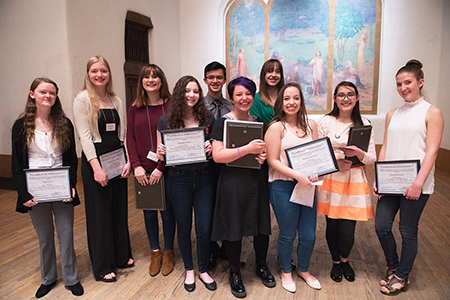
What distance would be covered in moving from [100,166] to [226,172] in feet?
3.35

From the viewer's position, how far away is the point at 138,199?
2.56 m

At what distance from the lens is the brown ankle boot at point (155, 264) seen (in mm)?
2738

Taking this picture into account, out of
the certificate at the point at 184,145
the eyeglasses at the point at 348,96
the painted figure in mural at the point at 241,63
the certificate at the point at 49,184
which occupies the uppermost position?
the painted figure in mural at the point at 241,63

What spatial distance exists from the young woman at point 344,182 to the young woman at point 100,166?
5.61 feet

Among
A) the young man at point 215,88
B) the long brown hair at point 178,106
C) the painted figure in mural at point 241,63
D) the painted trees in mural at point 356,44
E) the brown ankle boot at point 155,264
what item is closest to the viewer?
the long brown hair at point 178,106

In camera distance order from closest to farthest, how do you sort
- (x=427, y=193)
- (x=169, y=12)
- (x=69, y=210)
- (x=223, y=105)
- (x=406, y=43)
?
(x=427, y=193)
(x=69, y=210)
(x=223, y=105)
(x=406, y=43)
(x=169, y=12)

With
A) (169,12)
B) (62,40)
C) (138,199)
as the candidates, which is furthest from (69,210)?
(169,12)

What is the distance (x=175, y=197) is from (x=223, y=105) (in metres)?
1.06

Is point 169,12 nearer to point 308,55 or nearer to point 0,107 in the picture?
point 308,55

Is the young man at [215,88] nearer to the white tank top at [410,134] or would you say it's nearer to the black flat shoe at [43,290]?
the white tank top at [410,134]

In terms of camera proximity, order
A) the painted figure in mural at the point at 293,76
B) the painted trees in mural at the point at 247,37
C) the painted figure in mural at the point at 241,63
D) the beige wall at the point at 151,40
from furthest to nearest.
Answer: the painted figure in mural at the point at 241,63 → the painted trees in mural at the point at 247,37 → the painted figure in mural at the point at 293,76 → the beige wall at the point at 151,40

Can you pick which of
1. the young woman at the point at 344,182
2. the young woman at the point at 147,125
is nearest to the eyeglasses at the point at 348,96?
the young woman at the point at 344,182

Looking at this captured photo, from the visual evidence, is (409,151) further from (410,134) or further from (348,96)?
(348,96)

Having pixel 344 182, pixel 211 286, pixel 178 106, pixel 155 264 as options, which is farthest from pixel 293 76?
pixel 211 286
